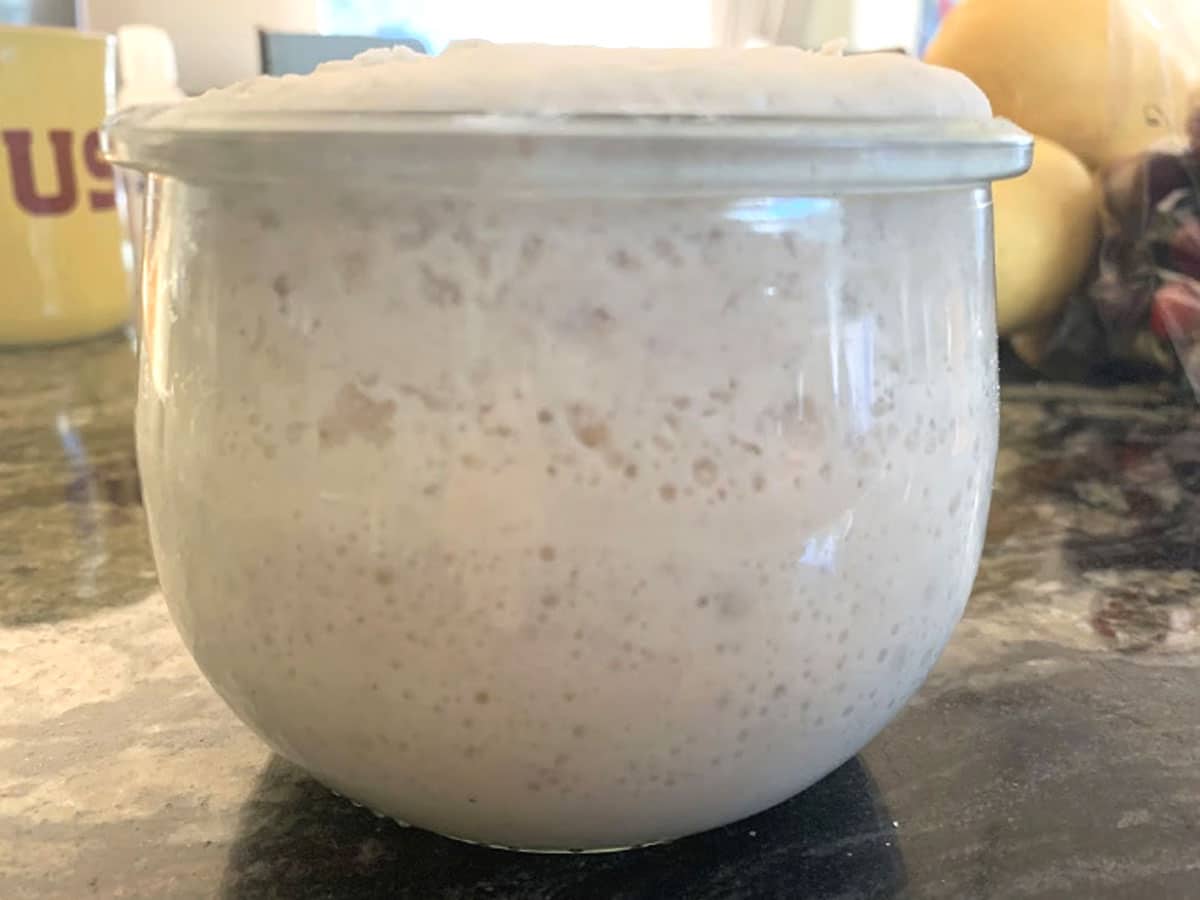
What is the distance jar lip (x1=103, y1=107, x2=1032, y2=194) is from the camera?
0.20 metres

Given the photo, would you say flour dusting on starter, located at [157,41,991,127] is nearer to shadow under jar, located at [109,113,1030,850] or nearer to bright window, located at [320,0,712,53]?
shadow under jar, located at [109,113,1030,850]

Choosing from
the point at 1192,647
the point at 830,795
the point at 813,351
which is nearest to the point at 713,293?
the point at 813,351

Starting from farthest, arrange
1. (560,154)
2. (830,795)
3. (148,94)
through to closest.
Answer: (148,94)
(830,795)
(560,154)

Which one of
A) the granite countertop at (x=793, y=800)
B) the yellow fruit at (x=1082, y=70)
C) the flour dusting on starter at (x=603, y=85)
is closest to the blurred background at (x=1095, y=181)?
the yellow fruit at (x=1082, y=70)

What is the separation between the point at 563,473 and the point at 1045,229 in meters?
0.56

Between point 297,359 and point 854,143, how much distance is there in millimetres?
108

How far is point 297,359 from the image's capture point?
0.22m

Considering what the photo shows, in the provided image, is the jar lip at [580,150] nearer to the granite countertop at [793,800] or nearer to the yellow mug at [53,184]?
the granite countertop at [793,800]

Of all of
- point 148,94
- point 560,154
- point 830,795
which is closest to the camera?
point 560,154

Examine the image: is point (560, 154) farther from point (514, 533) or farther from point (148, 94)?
point (148, 94)

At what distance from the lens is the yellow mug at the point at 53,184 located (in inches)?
29.8

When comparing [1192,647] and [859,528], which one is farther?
[1192,647]

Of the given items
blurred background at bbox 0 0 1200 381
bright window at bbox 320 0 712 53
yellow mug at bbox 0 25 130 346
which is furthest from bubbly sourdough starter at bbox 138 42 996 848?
bright window at bbox 320 0 712 53

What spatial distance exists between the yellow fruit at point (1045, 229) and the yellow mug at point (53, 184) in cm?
57
